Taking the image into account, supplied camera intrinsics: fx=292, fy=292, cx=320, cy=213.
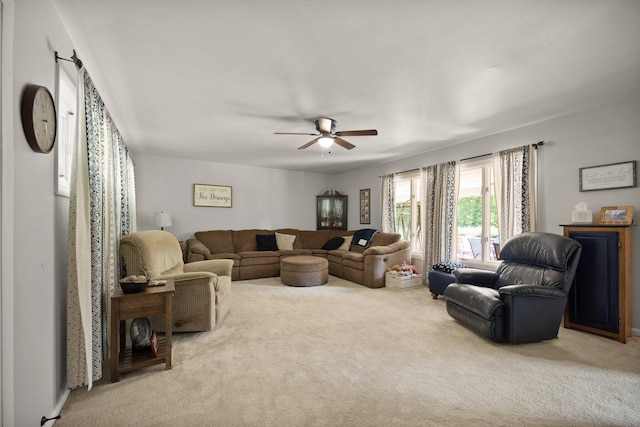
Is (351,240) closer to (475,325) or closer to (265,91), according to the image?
(475,325)

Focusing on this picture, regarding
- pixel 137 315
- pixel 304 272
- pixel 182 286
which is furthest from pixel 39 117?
pixel 304 272

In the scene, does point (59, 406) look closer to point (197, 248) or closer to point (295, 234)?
point (197, 248)

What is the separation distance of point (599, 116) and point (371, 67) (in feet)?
9.30

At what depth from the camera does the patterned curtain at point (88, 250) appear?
182 cm

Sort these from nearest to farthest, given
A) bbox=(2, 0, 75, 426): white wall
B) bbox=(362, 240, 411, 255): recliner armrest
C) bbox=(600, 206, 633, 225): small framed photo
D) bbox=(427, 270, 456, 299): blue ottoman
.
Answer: bbox=(2, 0, 75, 426): white wall
bbox=(600, 206, 633, 225): small framed photo
bbox=(427, 270, 456, 299): blue ottoman
bbox=(362, 240, 411, 255): recliner armrest

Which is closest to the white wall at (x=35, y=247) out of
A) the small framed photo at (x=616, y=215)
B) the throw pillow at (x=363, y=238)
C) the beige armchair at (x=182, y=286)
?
the beige armchair at (x=182, y=286)

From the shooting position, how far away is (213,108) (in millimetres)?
3314

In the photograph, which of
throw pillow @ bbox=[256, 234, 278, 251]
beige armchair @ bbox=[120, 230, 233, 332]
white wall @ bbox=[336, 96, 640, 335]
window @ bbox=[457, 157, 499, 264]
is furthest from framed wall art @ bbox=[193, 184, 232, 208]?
white wall @ bbox=[336, 96, 640, 335]

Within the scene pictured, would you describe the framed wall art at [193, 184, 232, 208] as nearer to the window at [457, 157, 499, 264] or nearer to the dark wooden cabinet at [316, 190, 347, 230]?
the dark wooden cabinet at [316, 190, 347, 230]

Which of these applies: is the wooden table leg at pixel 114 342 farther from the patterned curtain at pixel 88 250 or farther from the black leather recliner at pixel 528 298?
the black leather recliner at pixel 528 298

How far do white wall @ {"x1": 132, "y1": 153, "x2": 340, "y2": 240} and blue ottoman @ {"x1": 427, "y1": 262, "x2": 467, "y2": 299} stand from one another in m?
3.93

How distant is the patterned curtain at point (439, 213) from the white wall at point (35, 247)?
4867 mm

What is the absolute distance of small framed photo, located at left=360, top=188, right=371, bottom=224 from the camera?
6.93 m

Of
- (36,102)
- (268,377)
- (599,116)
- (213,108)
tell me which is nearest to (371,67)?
(213,108)
